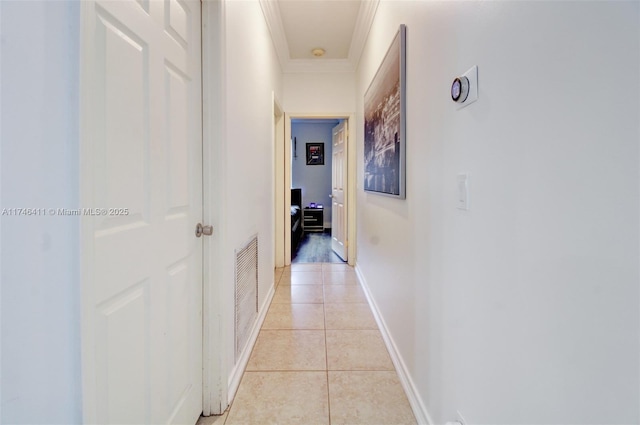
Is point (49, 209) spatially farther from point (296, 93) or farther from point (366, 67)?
point (296, 93)

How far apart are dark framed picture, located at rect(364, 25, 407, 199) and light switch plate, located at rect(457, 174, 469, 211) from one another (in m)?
0.63

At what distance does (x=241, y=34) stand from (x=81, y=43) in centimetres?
134

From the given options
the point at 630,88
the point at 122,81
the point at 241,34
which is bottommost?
the point at 630,88

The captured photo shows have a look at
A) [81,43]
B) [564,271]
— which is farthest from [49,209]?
[564,271]

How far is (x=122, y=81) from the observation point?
823 mm

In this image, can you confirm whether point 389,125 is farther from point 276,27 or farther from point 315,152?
point 315,152

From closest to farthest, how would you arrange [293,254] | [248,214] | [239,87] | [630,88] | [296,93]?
[630,88] < [239,87] < [248,214] < [296,93] < [293,254]

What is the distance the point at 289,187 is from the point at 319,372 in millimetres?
2588

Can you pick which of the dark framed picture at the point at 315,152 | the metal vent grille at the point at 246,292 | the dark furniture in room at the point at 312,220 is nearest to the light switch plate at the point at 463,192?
the metal vent grille at the point at 246,292

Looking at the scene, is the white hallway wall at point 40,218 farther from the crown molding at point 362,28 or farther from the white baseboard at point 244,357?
the crown molding at point 362,28

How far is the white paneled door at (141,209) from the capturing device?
72cm

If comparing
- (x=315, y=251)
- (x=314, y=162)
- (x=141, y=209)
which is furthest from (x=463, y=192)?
(x=314, y=162)

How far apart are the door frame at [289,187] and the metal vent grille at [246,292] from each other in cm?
176

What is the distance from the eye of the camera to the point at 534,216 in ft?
2.25
